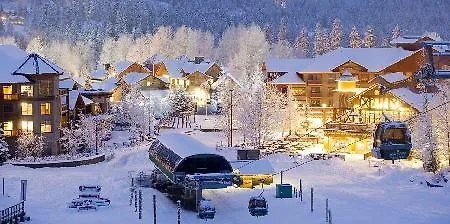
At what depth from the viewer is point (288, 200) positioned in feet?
120

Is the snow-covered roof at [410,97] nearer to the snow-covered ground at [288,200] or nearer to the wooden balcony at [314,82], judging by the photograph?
the snow-covered ground at [288,200]

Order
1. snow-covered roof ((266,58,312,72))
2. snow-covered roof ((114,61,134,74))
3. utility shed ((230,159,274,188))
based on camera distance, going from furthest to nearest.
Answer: snow-covered roof ((114,61,134,74)) → snow-covered roof ((266,58,312,72)) → utility shed ((230,159,274,188))

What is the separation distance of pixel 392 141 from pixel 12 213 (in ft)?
58.9

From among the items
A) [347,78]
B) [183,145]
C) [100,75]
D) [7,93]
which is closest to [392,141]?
[183,145]

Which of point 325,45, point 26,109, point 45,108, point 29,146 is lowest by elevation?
point 29,146

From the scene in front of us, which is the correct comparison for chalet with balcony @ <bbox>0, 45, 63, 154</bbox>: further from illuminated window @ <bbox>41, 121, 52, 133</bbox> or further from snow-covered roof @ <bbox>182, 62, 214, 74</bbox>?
snow-covered roof @ <bbox>182, 62, 214, 74</bbox>

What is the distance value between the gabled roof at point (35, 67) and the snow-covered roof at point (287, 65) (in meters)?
34.3

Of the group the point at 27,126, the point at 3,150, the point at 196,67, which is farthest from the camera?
the point at 196,67

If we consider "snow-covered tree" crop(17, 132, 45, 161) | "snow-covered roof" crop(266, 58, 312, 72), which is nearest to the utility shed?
"snow-covered tree" crop(17, 132, 45, 161)

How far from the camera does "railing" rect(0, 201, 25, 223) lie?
29.7 meters

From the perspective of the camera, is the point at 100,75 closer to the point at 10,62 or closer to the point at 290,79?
the point at 290,79

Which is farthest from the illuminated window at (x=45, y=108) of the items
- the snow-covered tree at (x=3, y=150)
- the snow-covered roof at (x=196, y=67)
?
the snow-covered roof at (x=196, y=67)

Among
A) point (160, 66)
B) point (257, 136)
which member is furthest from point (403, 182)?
point (160, 66)

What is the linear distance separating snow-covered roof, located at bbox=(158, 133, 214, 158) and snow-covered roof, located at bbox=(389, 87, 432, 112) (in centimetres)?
2713
